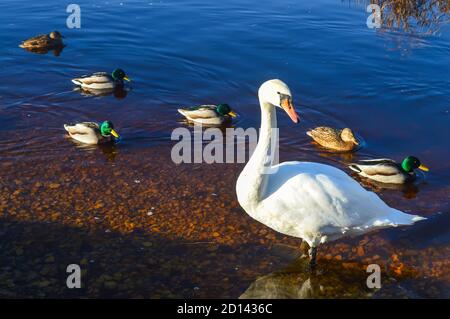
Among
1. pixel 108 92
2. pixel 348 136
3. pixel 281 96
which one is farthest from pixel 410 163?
pixel 108 92

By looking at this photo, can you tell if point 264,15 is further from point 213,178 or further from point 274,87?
point 274,87

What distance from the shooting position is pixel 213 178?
12062mm

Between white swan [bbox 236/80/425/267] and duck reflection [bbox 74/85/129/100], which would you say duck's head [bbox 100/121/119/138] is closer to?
duck reflection [bbox 74/85/129/100]

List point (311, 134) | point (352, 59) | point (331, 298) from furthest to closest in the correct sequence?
point (352, 59), point (311, 134), point (331, 298)

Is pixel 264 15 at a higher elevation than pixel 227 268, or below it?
higher

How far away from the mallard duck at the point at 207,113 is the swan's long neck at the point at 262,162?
6.18m

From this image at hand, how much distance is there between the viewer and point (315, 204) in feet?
27.2

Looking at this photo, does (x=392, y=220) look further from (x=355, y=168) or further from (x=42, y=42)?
(x=42, y=42)

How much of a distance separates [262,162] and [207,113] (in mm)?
6346

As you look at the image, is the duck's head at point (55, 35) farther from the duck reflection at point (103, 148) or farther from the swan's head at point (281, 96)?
the swan's head at point (281, 96)

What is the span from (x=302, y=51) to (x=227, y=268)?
11.2 meters

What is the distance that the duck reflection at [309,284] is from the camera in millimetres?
8680
